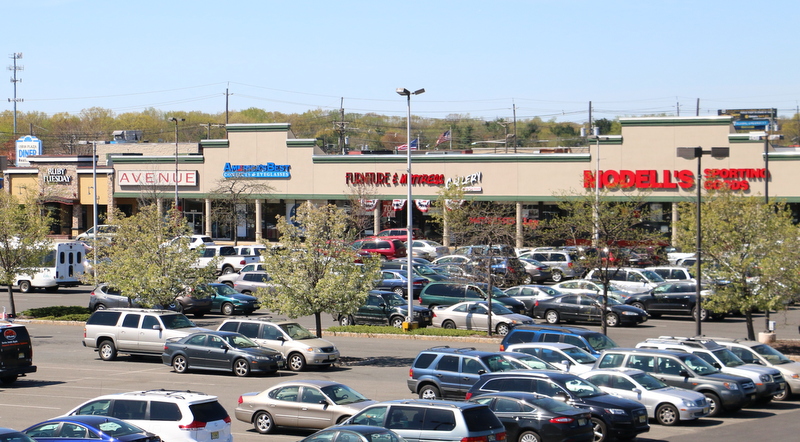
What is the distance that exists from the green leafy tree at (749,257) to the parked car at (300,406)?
16.3 m

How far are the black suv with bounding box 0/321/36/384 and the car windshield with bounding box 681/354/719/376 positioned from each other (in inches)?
681

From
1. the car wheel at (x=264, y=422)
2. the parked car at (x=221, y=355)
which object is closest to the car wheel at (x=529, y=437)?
the car wheel at (x=264, y=422)

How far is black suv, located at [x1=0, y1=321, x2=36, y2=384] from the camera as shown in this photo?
22672 millimetres

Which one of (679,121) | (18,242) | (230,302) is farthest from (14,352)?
(679,121)

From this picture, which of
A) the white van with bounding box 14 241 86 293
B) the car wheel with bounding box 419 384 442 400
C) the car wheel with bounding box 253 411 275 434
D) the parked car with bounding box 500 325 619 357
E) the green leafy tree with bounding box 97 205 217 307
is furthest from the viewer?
the white van with bounding box 14 241 86 293

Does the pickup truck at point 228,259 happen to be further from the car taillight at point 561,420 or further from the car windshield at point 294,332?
the car taillight at point 561,420

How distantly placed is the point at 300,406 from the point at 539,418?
16.1ft

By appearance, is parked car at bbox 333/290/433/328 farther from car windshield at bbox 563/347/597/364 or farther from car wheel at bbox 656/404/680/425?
car wheel at bbox 656/404/680/425

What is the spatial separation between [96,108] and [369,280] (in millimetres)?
152266

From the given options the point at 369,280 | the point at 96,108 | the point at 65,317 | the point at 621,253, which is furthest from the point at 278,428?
the point at 96,108

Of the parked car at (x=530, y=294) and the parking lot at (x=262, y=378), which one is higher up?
the parked car at (x=530, y=294)

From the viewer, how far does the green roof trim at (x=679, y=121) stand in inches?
2170

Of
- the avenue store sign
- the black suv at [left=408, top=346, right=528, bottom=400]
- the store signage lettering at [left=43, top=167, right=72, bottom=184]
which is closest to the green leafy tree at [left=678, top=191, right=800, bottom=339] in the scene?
the black suv at [left=408, top=346, right=528, bottom=400]

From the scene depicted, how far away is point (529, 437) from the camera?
15352 mm
